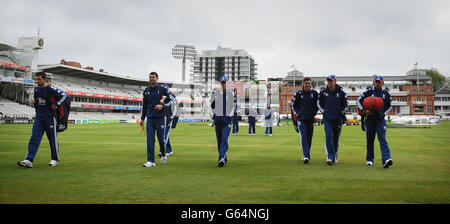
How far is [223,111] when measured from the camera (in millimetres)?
8727

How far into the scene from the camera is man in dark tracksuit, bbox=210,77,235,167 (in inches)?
341

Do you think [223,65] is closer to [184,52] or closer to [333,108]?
Answer: [184,52]

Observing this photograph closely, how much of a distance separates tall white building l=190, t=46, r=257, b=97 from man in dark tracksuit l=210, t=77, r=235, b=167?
153 m

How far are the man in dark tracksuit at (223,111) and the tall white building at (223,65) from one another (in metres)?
153

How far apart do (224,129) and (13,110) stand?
191 ft

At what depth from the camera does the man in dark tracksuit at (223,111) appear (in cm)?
866

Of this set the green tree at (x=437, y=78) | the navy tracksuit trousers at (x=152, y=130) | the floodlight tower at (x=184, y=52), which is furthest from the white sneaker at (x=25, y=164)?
the green tree at (x=437, y=78)

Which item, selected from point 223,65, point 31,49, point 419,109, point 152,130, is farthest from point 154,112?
point 223,65

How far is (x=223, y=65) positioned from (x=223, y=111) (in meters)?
162

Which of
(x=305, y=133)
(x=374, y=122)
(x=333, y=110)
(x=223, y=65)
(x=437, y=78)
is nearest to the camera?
(x=374, y=122)

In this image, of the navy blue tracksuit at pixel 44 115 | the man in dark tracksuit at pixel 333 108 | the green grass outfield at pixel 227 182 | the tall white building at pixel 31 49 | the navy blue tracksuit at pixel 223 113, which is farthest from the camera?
the tall white building at pixel 31 49

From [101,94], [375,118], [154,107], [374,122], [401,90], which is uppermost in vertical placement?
[401,90]

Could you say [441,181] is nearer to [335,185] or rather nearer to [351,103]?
[335,185]

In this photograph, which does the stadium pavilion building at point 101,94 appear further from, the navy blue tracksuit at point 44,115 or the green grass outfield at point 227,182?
the green grass outfield at point 227,182
